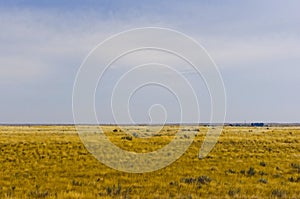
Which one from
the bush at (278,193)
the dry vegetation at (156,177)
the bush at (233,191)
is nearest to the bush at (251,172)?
the dry vegetation at (156,177)

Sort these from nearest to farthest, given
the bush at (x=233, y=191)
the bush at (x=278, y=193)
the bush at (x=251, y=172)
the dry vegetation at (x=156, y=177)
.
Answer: the bush at (x=278, y=193) < the bush at (x=233, y=191) < the dry vegetation at (x=156, y=177) < the bush at (x=251, y=172)

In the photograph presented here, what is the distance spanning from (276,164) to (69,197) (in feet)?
45.3

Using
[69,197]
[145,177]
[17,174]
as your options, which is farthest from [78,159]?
[69,197]

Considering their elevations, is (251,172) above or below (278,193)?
above

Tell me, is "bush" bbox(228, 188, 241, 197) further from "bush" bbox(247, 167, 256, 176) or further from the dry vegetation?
"bush" bbox(247, 167, 256, 176)

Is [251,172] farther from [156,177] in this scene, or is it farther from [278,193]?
[278,193]

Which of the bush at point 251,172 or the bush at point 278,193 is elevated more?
the bush at point 251,172

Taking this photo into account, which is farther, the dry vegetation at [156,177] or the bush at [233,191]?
the dry vegetation at [156,177]

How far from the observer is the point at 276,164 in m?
23.9

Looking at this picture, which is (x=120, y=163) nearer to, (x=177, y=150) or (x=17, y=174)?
(x=17, y=174)

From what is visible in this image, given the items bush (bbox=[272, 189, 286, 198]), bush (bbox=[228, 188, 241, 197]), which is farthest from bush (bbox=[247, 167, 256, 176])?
bush (bbox=[272, 189, 286, 198])

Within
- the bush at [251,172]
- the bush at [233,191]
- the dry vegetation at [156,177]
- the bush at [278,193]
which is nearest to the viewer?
the bush at [278,193]

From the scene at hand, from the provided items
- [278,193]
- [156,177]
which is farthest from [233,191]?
[156,177]

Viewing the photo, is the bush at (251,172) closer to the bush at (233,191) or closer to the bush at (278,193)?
the bush at (233,191)
